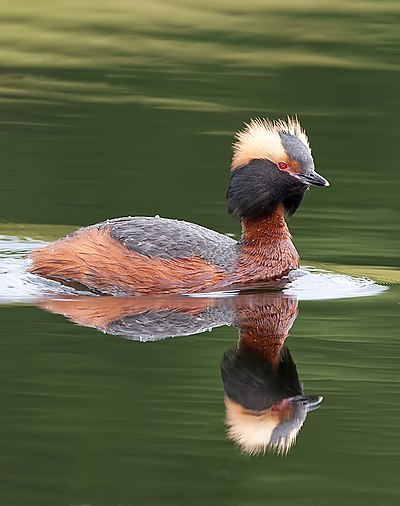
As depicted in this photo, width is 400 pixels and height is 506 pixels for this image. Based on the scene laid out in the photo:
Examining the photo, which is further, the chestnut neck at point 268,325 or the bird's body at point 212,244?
the bird's body at point 212,244

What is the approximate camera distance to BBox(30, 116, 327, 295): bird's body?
1259 cm

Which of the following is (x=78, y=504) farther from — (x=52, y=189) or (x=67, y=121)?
(x=67, y=121)

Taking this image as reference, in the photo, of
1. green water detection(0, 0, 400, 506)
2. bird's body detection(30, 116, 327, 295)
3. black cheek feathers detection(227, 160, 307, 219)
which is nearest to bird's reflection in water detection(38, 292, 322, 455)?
green water detection(0, 0, 400, 506)

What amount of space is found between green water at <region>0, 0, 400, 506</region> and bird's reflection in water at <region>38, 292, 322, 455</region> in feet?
0.41

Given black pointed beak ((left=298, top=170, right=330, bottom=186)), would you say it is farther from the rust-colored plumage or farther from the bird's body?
the rust-colored plumage

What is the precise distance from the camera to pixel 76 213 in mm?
14906

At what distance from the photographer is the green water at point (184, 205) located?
830 cm

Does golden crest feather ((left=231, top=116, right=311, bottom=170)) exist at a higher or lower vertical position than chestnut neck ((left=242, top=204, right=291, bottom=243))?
higher

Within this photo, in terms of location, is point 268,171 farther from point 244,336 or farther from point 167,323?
point 244,336

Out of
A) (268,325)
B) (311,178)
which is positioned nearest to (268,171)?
(311,178)

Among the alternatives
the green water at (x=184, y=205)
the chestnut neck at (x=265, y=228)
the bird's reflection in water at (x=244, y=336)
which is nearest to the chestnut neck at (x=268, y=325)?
the bird's reflection in water at (x=244, y=336)

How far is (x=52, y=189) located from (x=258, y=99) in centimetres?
566

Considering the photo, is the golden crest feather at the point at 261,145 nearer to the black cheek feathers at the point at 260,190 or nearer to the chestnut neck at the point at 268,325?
the black cheek feathers at the point at 260,190

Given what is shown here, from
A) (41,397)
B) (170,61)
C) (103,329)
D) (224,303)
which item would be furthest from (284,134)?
(170,61)
